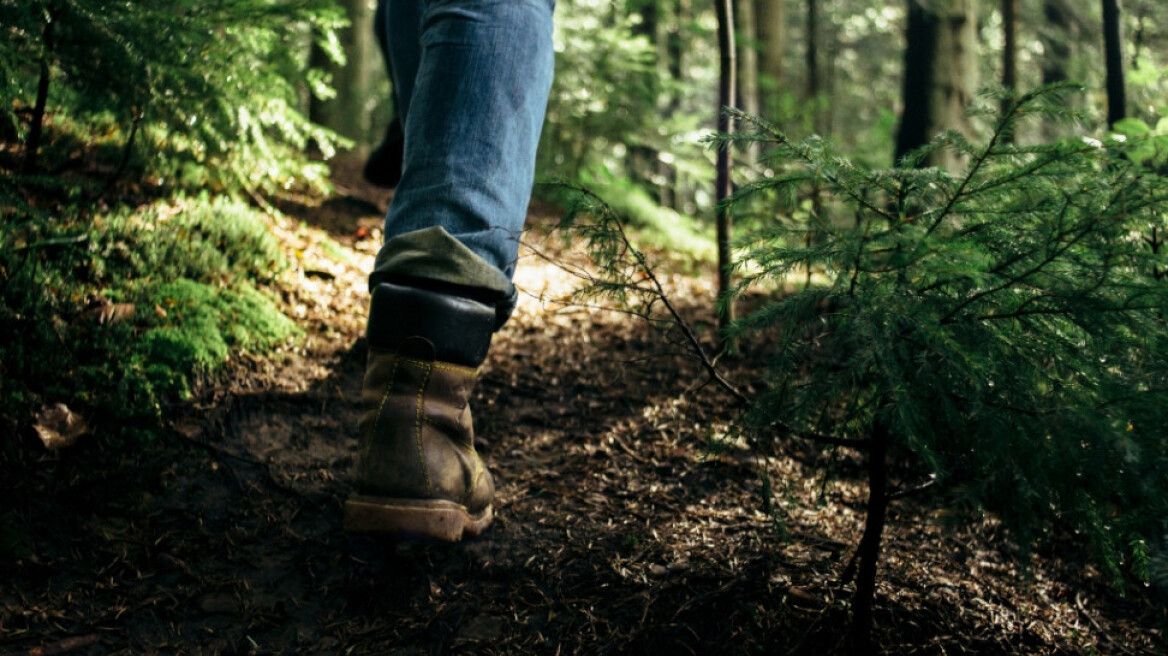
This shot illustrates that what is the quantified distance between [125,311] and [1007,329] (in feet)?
8.37

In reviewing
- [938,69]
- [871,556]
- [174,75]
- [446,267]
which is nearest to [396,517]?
[446,267]

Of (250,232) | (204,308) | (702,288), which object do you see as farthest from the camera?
(702,288)

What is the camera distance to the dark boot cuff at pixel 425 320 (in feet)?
5.27

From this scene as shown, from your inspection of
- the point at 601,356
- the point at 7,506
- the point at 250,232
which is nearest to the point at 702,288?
Answer: the point at 601,356

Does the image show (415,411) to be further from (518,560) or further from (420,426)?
(518,560)

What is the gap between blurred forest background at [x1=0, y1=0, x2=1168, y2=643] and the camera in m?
1.12

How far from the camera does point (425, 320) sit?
1614mm

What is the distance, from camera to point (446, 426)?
1.72m

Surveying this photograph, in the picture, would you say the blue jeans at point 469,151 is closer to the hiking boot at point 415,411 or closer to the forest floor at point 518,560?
the hiking boot at point 415,411

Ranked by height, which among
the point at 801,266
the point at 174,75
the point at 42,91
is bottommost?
the point at 801,266

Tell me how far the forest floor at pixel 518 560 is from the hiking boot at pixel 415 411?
21 cm

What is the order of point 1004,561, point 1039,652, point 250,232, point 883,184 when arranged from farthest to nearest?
1. point 250,232
2. point 1004,561
3. point 1039,652
4. point 883,184

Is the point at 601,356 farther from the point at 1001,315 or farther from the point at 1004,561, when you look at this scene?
the point at 1001,315

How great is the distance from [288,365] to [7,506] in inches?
41.6
